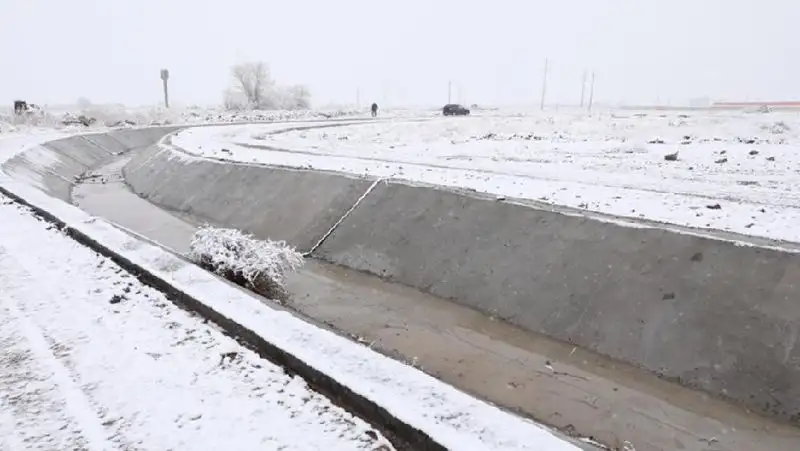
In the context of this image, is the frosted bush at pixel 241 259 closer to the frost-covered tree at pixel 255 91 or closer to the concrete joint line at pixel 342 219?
the concrete joint line at pixel 342 219

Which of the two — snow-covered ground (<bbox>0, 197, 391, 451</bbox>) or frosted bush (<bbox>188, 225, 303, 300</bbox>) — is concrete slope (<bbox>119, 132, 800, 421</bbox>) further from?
snow-covered ground (<bbox>0, 197, 391, 451</bbox>)

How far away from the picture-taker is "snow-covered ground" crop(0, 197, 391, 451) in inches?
181

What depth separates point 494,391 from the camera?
725cm

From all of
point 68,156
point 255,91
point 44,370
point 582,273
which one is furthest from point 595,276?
point 255,91

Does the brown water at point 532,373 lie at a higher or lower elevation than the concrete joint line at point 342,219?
lower

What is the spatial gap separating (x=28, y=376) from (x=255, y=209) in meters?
11.2

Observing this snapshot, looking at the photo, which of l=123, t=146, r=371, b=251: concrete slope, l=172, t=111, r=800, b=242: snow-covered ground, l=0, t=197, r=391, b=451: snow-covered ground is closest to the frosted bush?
l=0, t=197, r=391, b=451: snow-covered ground

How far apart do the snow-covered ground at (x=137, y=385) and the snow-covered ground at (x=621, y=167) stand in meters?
6.97

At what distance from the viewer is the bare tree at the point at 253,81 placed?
76.4 m

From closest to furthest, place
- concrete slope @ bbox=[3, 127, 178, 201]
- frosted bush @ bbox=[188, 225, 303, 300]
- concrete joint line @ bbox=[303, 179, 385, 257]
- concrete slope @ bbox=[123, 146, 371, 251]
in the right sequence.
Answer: frosted bush @ bbox=[188, 225, 303, 300], concrete joint line @ bbox=[303, 179, 385, 257], concrete slope @ bbox=[123, 146, 371, 251], concrete slope @ bbox=[3, 127, 178, 201]

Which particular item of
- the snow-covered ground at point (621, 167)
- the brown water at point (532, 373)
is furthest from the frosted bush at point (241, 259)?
the snow-covered ground at point (621, 167)

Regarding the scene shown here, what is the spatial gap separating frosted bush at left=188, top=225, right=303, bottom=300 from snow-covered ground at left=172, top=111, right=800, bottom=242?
481 cm

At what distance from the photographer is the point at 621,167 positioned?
17859mm

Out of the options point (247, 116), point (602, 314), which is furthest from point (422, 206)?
point (247, 116)
